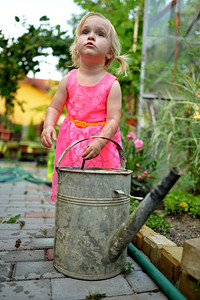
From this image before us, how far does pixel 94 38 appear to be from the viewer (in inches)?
→ 66.8

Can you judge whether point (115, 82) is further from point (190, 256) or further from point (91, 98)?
point (190, 256)

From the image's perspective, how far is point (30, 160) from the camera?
8.41m

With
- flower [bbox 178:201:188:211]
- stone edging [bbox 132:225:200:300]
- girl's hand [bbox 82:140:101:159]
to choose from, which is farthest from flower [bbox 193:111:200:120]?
girl's hand [bbox 82:140:101:159]

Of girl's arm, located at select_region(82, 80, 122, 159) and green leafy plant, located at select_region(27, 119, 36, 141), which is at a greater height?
green leafy plant, located at select_region(27, 119, 36, 141)

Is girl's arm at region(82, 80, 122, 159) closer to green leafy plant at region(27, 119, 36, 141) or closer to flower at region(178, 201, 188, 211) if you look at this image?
flower at region(178, 201, 188, 211)

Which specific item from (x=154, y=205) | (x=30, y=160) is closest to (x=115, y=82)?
(x=154, y=205)

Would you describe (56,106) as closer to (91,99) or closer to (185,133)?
(91,99)

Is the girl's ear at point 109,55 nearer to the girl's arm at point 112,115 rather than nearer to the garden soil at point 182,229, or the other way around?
the girl's arm at point 112,115

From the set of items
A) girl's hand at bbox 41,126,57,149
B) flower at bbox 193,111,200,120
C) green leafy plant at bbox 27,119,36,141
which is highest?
green leafy plant at bbox 27,119,36,141

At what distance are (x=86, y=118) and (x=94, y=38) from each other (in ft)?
1.57

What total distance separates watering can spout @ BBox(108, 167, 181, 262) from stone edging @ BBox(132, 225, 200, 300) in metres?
0.24

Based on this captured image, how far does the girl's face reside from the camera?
1694 mm

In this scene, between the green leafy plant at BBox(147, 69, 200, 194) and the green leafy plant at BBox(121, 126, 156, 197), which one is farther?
the green leafy plant at BBox(121, 126, 156, 197)

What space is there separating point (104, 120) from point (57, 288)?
97 centimetres
